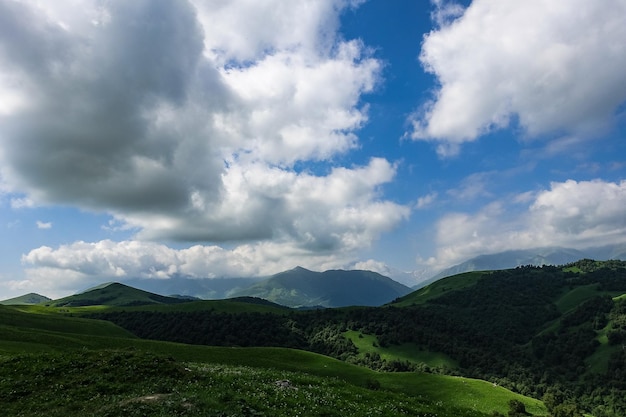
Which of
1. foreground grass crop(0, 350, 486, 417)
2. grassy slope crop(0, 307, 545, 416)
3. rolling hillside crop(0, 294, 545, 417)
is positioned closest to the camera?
foreground grass crop(0, 350, 486, 417)

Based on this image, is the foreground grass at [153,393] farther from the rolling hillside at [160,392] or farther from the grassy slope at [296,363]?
the grassy slope at [296,363]

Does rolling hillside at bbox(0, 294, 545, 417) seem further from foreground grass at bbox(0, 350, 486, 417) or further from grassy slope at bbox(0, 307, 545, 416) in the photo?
grassy slope at bbox(0, 307, 545, 416)

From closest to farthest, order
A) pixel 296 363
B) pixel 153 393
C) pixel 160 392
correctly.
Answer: pixel 153 393
pixel 160 392
pixel 296 363

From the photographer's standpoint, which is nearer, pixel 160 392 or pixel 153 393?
pixel 153 393

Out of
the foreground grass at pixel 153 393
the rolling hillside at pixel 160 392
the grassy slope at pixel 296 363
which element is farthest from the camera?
the grassy slope at pixel 296 363

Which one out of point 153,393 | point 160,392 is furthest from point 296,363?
point 153,393

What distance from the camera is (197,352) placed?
80.6 meters

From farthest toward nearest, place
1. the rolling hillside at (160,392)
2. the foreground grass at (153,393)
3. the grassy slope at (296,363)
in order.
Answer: the grassy slope at (296,363)
the rolling hillside at (160,392)
the foreground grass at (153,393)

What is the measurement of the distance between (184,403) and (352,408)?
1160 centimetres

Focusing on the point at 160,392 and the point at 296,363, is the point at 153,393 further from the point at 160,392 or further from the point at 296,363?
the point at 296,363

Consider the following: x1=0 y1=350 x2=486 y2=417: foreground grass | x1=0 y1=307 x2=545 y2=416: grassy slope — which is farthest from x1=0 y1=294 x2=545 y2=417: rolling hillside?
x1=0 y1=307 x2=545 y2=416: grassy slope

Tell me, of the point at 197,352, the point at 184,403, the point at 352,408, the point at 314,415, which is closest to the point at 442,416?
the point at 352,408

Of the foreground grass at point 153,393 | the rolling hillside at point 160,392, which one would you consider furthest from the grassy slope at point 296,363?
the foreground grass at point 153,393

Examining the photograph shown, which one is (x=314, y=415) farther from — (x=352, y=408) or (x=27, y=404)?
(x=27, y=404)
